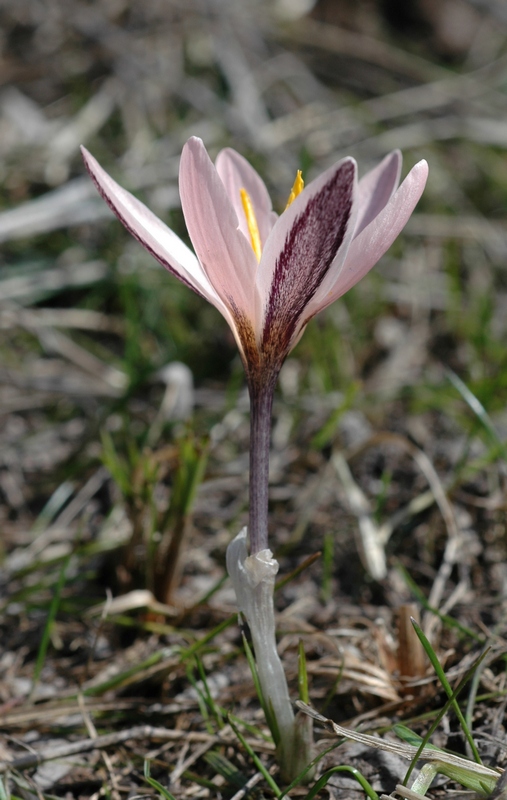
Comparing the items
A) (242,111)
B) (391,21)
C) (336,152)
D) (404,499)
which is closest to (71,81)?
(242,111)

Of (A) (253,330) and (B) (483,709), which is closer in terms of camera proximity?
(A) (253,330)

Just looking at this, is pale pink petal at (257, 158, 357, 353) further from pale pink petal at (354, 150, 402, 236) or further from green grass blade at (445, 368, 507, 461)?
green grass blade at (445, 368, 507, 461)

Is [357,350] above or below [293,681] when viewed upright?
above

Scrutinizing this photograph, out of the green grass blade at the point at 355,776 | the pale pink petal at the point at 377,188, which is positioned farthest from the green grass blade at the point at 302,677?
the pale pink petal at the point at 377,188

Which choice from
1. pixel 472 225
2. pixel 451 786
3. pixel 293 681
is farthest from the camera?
pixel 472 225

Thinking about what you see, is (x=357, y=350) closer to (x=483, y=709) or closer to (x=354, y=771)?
(x=483, y=709)

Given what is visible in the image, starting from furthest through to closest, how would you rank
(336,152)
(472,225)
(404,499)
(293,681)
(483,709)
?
(336,152), (472,225), (404,499), (293,681), (483,709)

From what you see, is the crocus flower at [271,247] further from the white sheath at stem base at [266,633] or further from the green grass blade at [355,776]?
the green grass blade at [355,776]
